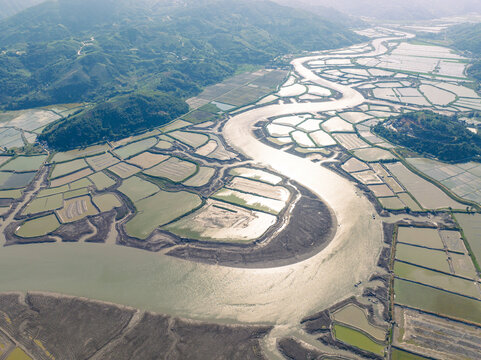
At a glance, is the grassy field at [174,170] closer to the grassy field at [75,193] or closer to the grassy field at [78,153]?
Answer: the grassy field at [75,193]

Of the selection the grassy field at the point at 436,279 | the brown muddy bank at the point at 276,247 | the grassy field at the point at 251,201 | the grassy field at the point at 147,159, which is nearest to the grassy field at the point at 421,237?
the grassy field at the point at 436,279

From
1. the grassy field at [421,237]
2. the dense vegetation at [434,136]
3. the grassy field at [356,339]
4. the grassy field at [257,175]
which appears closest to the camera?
the grassy field at [356,339]

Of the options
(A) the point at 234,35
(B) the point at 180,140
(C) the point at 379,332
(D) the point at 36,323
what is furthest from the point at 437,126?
(A) the point at 234,35

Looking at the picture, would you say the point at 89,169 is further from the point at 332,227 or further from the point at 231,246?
the point at 332,227

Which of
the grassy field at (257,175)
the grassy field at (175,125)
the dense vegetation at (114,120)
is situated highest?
the dense vegetation at (114,120)

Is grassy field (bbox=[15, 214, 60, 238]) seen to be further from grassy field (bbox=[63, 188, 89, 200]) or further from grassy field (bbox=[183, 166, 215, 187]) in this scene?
grassy field (bbox=[183, 166, 215, 187])

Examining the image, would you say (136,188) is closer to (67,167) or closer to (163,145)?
(163,145)

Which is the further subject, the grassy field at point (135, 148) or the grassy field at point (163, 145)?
the grassy field at point (163, 145)

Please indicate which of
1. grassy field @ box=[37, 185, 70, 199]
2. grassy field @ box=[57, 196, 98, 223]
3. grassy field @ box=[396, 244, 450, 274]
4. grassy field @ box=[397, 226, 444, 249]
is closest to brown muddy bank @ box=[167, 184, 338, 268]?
grassy field @ box=[396, 244, 450, 274]
